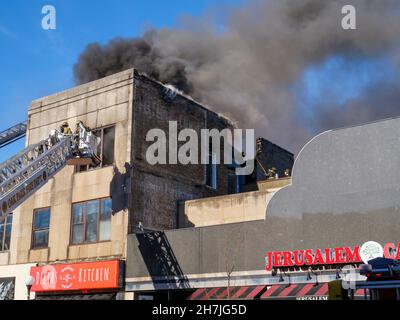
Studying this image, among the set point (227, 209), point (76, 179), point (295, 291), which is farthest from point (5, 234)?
point (295, 291)

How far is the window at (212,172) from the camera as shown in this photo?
28.2 m

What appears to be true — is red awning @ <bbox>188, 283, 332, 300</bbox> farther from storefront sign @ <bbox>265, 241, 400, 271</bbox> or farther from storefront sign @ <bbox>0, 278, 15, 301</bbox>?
storefront sign @ <bbox>0, 278, 15, 301</bbox>

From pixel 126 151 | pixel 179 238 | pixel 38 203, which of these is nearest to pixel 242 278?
pixel 179 238

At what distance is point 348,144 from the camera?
60.0ft

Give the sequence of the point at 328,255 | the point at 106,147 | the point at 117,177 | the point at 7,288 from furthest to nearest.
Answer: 1. the point at 7,288
2. the point at 106,147
3. the point at 117,177
4. the point at 328,255

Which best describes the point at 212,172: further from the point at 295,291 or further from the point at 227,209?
the point at 295,291

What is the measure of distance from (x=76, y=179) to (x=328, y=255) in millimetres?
12550

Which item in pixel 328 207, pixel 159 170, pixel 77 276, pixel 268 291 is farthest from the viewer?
pixel 159 170

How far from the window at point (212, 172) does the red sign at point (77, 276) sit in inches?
305

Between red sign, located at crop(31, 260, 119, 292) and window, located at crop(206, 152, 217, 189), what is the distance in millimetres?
7755

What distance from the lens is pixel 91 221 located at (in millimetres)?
24094

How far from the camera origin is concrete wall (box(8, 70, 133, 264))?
2364 cm

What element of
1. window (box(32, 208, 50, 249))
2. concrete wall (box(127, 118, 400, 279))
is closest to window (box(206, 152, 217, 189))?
concrete wall (box(127, 118, 400, 279))

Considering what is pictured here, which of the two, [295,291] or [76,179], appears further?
[76,179]
